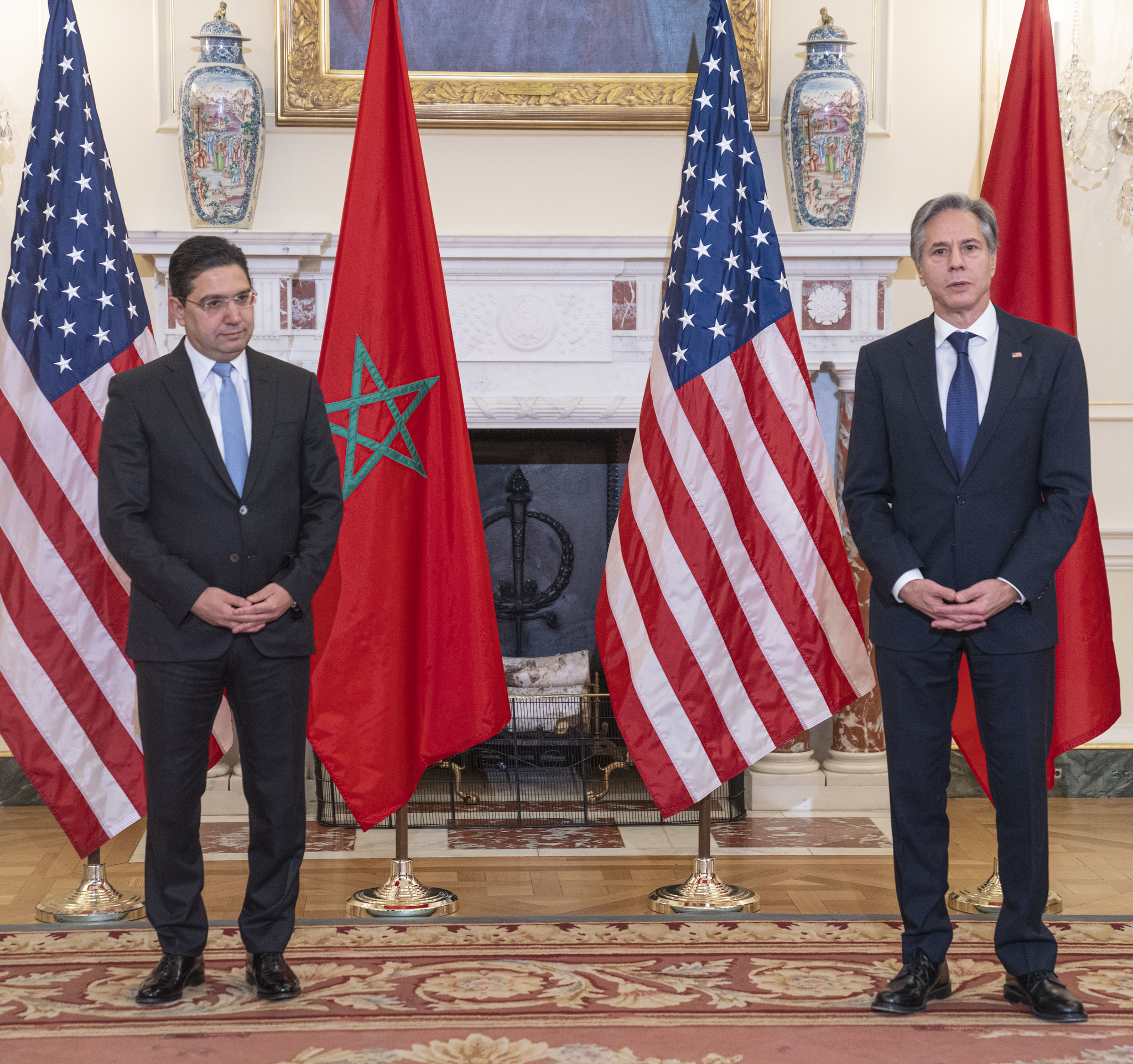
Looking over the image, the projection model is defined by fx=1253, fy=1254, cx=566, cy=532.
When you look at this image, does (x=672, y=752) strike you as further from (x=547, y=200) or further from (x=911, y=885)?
(x=547, y=200)

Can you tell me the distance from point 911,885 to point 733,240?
176 cm

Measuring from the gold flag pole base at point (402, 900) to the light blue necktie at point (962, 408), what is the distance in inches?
72.0

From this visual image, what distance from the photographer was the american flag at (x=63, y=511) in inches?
133

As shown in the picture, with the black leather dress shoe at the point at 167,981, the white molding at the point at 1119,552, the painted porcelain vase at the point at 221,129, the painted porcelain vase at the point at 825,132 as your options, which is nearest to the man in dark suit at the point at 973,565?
the black leather dress shoe at the point at 167,981

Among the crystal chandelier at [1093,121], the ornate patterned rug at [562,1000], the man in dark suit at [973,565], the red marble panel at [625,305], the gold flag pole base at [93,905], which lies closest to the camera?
the ornate patterned rug at [562,1000]

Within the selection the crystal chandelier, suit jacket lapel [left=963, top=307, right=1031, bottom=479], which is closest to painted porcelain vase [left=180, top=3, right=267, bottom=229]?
suit jacket lapel [left=963, top=307, right=1031, bottom=479]

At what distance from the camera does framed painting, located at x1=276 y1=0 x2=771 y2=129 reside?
4.58 m

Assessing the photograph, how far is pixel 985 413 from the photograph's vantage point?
2609mm

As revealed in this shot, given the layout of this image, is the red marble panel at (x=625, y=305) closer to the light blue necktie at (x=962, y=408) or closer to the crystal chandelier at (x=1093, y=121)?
the crystal chandelier at (x=1093, y=121)

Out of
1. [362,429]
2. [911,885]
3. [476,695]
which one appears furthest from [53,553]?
[911,885]

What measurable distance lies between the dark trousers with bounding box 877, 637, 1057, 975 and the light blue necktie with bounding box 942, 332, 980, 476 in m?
0.40

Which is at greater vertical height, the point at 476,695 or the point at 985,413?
the point at 985,413

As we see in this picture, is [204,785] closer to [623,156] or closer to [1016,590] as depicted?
[1016,590]

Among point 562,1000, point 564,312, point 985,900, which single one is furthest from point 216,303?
point 985,900
